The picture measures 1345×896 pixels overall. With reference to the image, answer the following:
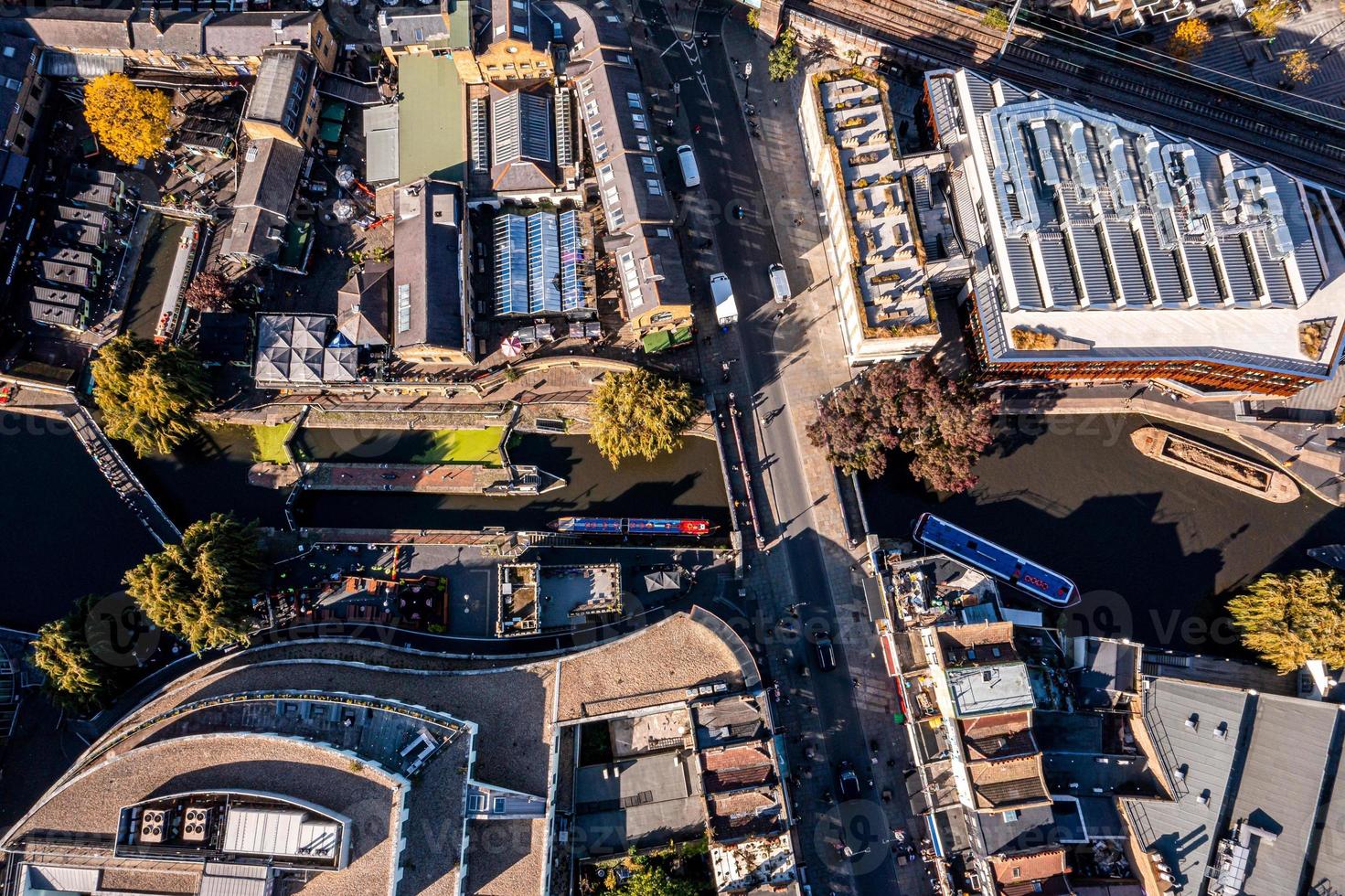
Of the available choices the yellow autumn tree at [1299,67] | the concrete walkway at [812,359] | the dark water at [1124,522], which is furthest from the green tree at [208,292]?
the yellow autumn tree at [1299,67]

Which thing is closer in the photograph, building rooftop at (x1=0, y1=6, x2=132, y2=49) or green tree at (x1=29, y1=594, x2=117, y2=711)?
green tree at (x1=29, y1=594, x2=117, y2=711)

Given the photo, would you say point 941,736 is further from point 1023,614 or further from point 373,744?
point 373,744

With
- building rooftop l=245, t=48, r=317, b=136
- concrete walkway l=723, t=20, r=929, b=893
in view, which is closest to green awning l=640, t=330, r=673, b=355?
concrete walkway l=723, t=20, r=929, b=893

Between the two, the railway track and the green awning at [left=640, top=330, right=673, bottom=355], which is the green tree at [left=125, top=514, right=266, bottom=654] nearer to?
the green awning at [left=640, top=330, right=673, bottom=355]

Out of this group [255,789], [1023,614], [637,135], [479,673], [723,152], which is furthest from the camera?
[723,152]

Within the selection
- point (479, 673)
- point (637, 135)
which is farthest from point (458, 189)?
point (479, 673)
